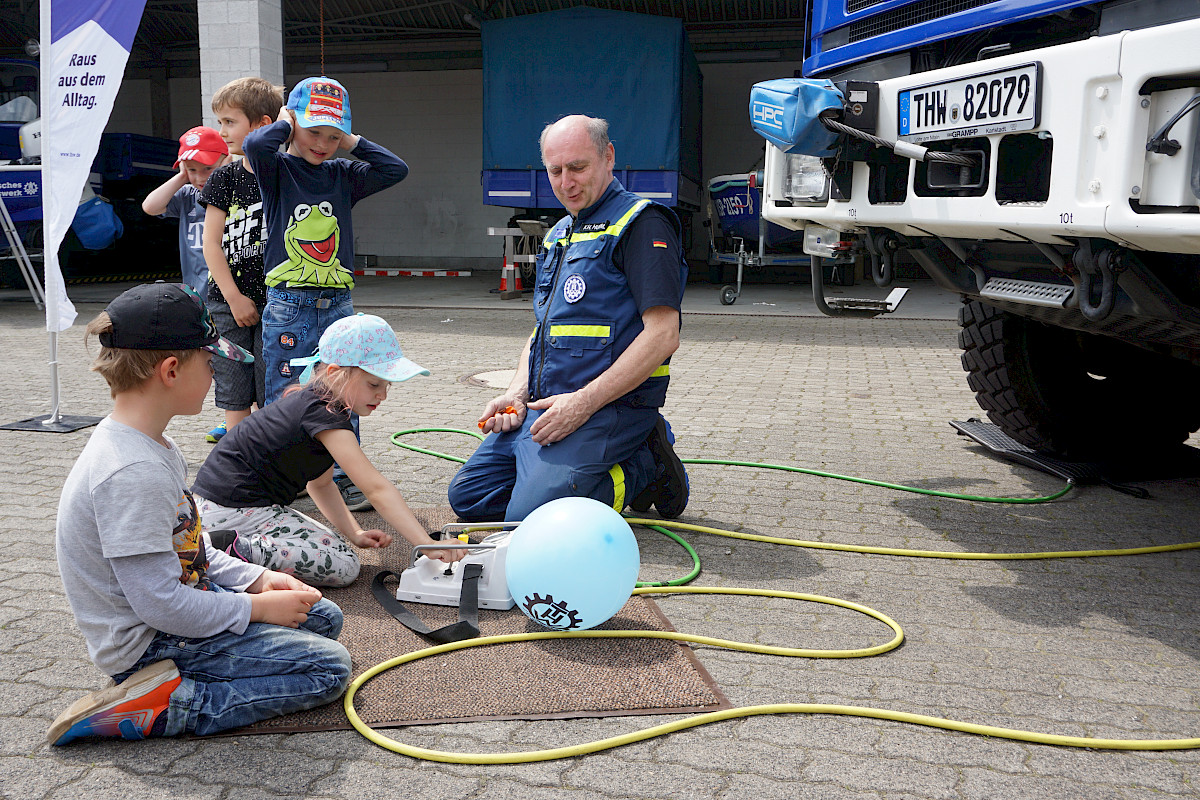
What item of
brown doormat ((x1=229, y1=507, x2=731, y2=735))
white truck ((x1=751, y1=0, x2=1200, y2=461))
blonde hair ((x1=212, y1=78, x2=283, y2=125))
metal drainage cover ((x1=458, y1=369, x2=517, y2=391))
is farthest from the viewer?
metal drainage cover ((x1=458, y1=369, x2=517, y2=391))

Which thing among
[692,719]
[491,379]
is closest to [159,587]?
[692,719]

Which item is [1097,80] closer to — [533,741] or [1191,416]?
[533,741]

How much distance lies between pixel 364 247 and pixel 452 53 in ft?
15.5

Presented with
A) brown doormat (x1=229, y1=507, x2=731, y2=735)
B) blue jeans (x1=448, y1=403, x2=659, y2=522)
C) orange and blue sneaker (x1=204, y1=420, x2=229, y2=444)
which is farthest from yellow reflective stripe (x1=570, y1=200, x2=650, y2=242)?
orange and blue sneaker (x1=204, y1=420, x2=229, y2=444)

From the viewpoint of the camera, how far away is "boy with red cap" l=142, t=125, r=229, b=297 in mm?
4582

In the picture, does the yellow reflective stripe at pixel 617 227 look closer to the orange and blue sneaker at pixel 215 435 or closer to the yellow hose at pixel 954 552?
the yellow hose at pixel 954 552

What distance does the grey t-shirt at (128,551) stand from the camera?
2055mm

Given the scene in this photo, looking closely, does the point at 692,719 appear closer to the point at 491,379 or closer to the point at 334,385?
the point at 334,385

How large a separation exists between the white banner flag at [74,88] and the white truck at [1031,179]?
151 inches

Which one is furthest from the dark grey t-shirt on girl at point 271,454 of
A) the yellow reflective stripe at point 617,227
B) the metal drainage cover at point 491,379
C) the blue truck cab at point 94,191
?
the blue truck cab at point 94,191

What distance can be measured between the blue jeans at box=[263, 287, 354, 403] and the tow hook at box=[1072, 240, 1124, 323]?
9.21ft

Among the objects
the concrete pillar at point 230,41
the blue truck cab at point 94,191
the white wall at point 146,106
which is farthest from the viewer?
the white wall at point 146,106

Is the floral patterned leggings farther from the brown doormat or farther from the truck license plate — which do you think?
the truck license plate

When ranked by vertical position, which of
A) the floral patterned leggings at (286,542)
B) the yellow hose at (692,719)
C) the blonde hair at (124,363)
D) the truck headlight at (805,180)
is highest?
the truck headlight at (805,180)
